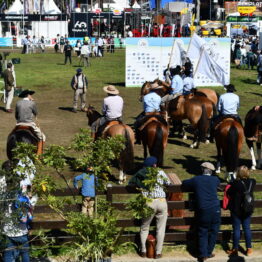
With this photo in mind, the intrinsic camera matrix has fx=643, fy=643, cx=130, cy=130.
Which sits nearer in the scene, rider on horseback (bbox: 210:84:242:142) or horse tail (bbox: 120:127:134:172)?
horse tail (bbox: 120:127:134:172)

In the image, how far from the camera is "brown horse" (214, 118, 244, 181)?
50.1 ft

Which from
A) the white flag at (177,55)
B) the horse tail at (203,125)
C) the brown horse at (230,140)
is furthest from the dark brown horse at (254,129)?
the white flag at (177,55)

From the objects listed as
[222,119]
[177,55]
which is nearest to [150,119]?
[222,119]

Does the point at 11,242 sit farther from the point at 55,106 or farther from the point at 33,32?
the point at 33,32

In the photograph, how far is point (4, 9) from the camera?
75938 mm

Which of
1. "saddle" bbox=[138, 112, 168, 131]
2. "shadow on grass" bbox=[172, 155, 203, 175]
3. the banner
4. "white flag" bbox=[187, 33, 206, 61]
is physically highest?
"white flag" bbox=[187, 33, 206, 61]

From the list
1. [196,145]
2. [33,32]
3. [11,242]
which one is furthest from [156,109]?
[33,32]

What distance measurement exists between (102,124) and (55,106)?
12121mm

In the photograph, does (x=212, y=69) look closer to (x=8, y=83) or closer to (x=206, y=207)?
(x=8, y=83)

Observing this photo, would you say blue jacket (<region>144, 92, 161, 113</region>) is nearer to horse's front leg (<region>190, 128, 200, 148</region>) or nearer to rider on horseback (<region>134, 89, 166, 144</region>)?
rider on horseback (<region>134, 89, 166, 144</region>)

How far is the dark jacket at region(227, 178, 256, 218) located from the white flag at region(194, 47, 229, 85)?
12.0 metres

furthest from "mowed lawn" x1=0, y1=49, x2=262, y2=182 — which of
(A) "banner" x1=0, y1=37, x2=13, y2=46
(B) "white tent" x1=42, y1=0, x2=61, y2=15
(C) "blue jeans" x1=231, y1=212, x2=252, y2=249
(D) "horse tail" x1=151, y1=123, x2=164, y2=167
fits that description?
(B) "white tent" x1=42, y1=0, x2=61, y2=15

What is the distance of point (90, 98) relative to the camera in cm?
3016

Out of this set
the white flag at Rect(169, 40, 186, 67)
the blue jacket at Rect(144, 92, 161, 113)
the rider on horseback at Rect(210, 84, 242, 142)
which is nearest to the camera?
the rider on horseback at Rect(210, 84, 242, 142)
